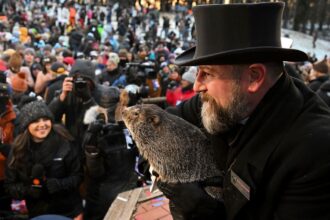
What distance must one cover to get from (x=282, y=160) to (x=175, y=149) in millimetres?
558

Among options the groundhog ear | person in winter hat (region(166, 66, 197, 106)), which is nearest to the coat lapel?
the groundhog ear

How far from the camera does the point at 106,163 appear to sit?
3605 millimetres

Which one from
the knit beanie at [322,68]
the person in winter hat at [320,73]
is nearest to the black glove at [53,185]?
the person in winter hat at [320,73]

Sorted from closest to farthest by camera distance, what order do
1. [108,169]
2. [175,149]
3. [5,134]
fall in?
[175,149] < [108,169] < [5,134]

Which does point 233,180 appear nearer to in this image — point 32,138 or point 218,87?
point 218,87

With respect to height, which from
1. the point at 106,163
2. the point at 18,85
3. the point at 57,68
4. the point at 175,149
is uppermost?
the point at 175,149

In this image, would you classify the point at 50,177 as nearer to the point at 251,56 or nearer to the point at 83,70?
the point at 83,70

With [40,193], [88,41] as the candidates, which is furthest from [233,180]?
[88,41]

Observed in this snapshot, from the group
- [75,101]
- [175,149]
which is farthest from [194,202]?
[75,101]

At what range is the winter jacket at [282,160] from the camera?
144 centimetres

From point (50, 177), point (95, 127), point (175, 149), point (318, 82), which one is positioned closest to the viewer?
point (175, 149)

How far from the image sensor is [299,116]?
157cm

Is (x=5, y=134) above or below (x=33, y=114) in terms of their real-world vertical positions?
below

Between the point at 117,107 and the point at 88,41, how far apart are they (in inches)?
493
